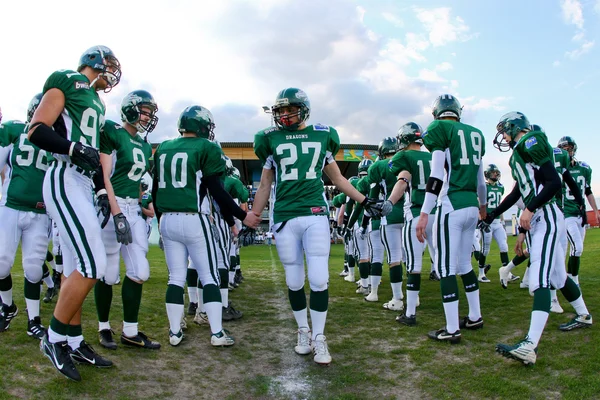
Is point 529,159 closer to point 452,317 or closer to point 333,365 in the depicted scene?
point 452,317

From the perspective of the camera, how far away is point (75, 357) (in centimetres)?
383

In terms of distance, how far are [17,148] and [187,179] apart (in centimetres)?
204

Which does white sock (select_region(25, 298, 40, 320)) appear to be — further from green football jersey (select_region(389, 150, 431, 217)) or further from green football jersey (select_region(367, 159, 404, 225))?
green football jersey (select_region(389, 150, 431, 217))

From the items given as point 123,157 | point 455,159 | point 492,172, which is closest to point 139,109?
point 123,157

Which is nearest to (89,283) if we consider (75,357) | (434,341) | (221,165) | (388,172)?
(75,357)

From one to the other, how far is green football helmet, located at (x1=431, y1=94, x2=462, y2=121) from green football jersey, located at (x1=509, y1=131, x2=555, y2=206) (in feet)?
2.76

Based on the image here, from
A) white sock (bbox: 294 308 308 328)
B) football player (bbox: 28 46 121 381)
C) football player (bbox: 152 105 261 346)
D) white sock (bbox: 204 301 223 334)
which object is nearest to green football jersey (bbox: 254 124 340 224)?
football player (bbox: 152 105 261 346)

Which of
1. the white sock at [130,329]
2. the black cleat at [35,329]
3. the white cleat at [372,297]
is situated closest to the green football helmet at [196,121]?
the white sock at [130,329]

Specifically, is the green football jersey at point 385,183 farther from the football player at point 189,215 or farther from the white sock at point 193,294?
the white sock at point 193,294

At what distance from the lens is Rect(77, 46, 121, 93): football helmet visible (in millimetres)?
4055

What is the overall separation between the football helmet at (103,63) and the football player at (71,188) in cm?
27

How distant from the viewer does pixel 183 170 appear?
465 cm

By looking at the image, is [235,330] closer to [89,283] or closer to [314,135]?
[89,283]

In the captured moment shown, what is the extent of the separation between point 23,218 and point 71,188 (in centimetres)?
162
